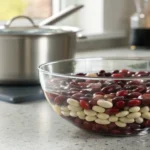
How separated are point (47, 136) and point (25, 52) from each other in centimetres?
34

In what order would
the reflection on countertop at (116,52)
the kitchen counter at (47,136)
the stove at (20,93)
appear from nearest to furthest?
the kitchen counter at (47,136) → the stove at (20,93) → the reflection on countertop at (116,52)

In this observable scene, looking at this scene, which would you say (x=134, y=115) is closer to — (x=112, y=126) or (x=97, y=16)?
(x=112, y=126)

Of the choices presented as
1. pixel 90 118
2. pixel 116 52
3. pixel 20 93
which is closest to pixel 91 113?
pixel 90 118

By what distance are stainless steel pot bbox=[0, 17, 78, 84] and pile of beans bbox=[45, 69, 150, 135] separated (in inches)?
12.3

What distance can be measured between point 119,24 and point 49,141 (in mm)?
1424

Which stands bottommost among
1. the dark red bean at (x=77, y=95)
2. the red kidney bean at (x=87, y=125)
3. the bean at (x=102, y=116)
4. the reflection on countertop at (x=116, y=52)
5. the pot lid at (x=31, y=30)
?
the reflection on countertop at (x=116, y=52)

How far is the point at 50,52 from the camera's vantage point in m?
1.05

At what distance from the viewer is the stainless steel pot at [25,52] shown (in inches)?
40.2

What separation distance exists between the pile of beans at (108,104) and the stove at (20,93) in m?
0.25

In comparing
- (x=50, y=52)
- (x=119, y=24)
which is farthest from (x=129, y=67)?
(x=119, y=24)

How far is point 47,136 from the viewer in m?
0.72

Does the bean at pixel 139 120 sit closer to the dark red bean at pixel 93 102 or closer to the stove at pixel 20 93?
the dark red bean at pixel 93 102

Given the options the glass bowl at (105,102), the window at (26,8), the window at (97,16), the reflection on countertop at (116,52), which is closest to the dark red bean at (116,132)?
the glass bowl at (105,102)

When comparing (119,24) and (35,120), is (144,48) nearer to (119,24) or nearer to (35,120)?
(119,24)
